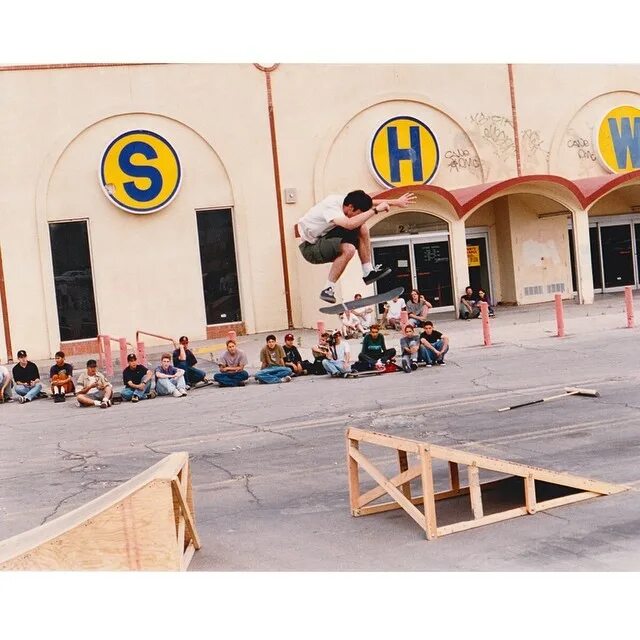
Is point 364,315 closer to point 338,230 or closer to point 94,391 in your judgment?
point 94,391

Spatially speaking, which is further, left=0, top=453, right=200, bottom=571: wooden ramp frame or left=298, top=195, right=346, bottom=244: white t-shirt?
left=298, top=195, right=346, bottom=244: white t-shirt

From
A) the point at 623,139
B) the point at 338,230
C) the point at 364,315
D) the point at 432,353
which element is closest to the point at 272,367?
the point at 432,353

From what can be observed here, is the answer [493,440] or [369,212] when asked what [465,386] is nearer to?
[493,440]

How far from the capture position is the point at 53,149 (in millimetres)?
27594

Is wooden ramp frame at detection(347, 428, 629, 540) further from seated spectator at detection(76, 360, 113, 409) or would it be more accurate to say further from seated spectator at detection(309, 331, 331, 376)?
seated spectator at detection(309, 331, 331, 376)

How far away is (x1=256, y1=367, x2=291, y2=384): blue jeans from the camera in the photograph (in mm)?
21109

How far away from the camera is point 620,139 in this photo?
32406 mm

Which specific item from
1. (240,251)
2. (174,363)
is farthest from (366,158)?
(174,363)

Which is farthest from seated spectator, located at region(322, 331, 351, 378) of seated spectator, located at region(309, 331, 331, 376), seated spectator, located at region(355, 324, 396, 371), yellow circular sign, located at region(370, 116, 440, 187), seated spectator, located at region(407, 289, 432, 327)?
yellow circular sign, located at region(370, 116, 440, 187)

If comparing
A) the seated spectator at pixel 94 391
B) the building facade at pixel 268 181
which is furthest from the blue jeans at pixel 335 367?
the building facade at pixel 268 181

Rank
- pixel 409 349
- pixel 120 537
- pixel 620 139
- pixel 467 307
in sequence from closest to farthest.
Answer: pixel 120 537
pixel 409 349
pixel 467 307
pixel 620 139

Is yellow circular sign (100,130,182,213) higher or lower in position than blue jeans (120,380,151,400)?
higher

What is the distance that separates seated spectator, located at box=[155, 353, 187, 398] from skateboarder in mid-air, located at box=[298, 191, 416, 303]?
30.5ft

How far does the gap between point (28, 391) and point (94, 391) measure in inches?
73.3
